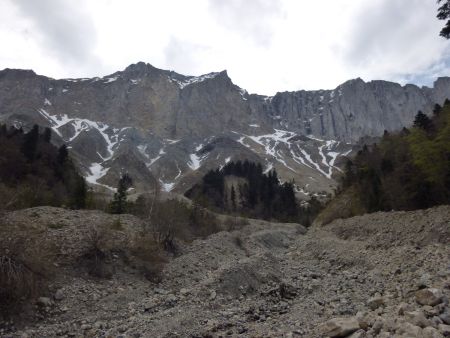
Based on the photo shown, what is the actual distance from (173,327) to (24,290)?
6286 millimetres

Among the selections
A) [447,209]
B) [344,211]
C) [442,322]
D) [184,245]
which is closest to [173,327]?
[442,322]

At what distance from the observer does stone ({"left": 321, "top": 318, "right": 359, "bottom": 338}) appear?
9273 mm

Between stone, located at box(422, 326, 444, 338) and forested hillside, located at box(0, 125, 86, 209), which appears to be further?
forested hillside, located at box(0, 125, 86, 209)

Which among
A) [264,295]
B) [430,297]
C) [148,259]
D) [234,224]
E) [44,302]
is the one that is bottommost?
[264,295]

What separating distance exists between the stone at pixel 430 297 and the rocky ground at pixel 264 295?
30mm

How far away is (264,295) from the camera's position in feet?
57.5

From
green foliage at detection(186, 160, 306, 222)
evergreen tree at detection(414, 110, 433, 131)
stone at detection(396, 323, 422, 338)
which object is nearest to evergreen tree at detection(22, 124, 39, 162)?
green foliage at detection(186, 160, 306, 222)

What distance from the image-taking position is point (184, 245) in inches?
1213

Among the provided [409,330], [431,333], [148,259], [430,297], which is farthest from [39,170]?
[431,333]

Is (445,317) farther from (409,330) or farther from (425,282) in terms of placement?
(425,282)

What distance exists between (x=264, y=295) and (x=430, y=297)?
8.99 m

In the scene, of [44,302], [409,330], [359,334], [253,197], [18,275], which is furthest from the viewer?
[253,197]

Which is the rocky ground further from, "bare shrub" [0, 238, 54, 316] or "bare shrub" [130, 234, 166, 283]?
"bare shrub" [0, 238, 54, 316]

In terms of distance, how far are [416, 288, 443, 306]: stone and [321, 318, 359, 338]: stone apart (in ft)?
6.29
